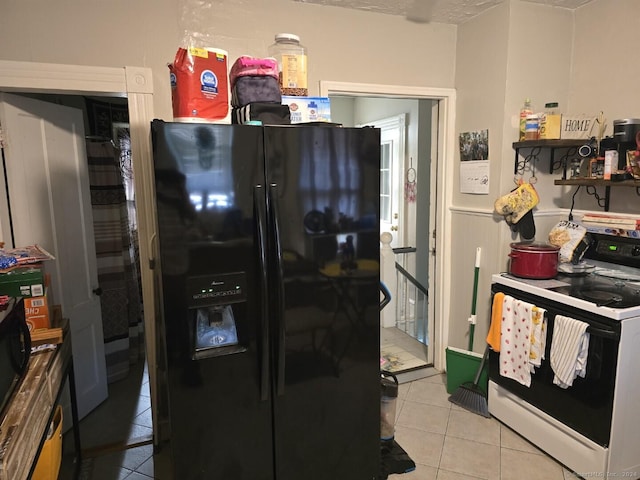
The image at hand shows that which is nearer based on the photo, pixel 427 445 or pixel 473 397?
pixel 427 445

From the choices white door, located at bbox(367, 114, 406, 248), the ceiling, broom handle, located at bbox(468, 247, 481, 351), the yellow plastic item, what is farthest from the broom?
the yellow plastic item

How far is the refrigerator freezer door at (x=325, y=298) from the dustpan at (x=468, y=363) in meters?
1.12

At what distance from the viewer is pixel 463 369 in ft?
9.50

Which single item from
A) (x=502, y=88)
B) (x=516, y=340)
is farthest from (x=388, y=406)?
(x=502, y=88)

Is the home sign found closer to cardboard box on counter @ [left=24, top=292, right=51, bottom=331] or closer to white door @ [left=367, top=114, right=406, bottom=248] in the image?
white door @ [left=367, top=114, right=406, bottom=248]

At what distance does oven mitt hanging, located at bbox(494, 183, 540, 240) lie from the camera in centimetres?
258

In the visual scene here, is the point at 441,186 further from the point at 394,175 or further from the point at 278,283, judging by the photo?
the point at 278,283

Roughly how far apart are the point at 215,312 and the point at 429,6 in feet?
7.26

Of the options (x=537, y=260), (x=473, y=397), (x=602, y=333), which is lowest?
(x=473, y=397)

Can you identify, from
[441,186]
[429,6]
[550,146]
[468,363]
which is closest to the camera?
[550,146]

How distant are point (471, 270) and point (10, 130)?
2.86m

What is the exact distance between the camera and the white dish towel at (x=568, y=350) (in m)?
2.04

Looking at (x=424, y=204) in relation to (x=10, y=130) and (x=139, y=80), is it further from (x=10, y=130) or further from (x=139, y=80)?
(x=10, y=130)

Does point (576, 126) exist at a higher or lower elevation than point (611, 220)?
higher
